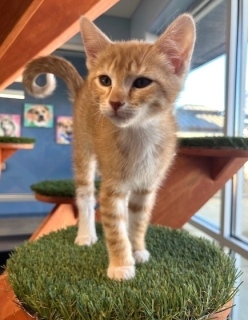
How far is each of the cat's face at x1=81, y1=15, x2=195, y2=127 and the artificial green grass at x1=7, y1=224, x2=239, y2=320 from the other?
0.32 m

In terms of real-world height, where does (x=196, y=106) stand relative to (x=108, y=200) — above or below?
above

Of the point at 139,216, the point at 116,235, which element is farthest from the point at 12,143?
the point at 116,235

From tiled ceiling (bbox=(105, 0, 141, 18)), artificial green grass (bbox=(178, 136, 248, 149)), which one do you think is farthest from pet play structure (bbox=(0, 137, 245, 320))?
tiled ceiling (bbox=(105, 0, 141, 18))

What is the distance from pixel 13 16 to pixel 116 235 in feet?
1.62

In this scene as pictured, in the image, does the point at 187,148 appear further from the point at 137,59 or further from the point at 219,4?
Result: the point at 219,4

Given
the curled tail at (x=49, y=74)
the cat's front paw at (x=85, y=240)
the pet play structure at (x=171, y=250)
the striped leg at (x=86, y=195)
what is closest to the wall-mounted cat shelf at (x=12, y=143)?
the pet play structure at (x=171, y=250)

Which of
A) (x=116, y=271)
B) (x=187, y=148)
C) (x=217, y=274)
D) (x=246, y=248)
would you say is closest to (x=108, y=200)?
(x=116, y=271)

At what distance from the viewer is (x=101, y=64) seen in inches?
30.6

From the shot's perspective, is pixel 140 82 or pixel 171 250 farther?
pixel 171 250

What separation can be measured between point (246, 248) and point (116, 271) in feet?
3.29

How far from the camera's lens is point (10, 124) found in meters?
3.23

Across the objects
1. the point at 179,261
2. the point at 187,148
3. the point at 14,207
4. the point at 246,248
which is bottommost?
the point at 14,207

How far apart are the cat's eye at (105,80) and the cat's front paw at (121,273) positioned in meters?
0.39

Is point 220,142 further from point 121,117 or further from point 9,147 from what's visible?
point 9,147
